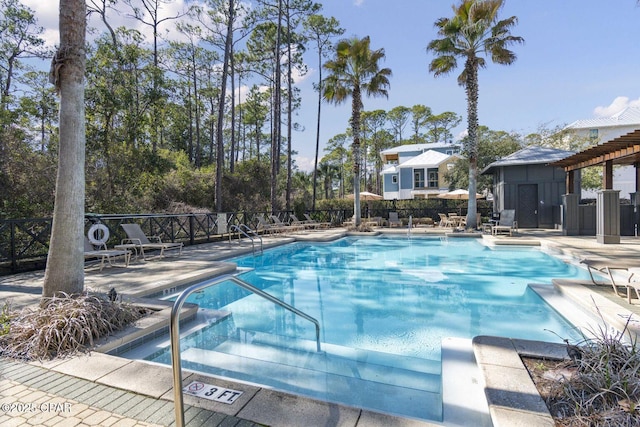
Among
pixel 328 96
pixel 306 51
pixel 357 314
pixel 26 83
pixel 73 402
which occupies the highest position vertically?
pixel 306 51

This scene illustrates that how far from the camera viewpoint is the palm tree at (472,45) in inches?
495

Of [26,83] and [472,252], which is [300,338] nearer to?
[472,252]

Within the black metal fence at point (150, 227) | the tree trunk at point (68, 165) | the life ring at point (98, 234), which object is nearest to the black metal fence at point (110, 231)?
the black metal fence at point (150, 227)

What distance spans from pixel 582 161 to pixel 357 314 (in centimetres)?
1039

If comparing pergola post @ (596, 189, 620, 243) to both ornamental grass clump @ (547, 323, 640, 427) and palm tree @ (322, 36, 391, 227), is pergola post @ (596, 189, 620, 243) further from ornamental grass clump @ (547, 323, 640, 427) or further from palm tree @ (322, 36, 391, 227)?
palm tree @ (322, 36, 391, 227)

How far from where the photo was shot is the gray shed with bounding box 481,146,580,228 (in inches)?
558

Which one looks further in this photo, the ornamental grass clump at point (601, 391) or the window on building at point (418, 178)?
the window on building at point (418, 178)

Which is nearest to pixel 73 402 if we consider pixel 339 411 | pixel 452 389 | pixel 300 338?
pixel 339 411

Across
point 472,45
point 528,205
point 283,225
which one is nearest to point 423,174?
point 528,205

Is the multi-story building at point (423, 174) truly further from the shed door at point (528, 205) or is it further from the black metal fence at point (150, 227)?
the shed door at point (528, 205)

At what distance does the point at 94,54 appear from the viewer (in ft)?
40.6

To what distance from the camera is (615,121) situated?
1292 inches

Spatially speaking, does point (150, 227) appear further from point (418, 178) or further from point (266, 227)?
point (418, 178)

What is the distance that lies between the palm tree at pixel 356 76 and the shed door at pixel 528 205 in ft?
23.7
